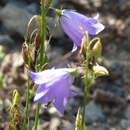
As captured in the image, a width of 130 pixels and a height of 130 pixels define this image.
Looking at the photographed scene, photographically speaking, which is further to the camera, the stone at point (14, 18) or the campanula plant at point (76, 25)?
the stone at point (14, 18)

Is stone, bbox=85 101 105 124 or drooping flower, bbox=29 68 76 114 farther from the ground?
drooping flower, bbox=29 68 76 114

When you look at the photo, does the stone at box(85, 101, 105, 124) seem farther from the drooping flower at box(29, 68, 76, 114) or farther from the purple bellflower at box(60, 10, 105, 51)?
the drooping flower at box(29, 68, 76, 114)

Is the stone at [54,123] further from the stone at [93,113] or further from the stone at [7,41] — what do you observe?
the stone at [7,41]

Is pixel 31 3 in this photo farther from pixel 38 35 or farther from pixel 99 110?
pixel 38 35

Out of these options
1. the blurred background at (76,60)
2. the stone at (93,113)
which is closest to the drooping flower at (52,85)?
the blurred background at (76,60)

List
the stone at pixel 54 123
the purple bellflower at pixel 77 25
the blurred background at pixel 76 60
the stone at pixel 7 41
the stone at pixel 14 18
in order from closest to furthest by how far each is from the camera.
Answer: the purple bellflower at pixel 77 25, the stone at pixel 54 123, the blurred background at pixel 76 60, the stone at pixel 7 41, the stone at pixel 14 18

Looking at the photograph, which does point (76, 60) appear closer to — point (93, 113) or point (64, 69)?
point (93, 113)

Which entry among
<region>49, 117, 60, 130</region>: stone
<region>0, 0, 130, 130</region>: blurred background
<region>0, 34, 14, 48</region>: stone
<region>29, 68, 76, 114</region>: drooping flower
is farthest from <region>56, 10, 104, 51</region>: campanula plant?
<region>0, 34, 14, 48</region>: stone

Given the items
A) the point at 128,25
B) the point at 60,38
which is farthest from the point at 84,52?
the point at 128,25
